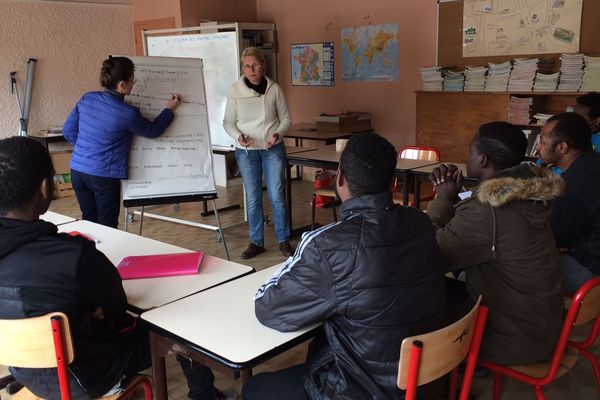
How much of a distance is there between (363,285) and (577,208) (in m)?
1.36

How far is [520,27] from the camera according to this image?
4.86m

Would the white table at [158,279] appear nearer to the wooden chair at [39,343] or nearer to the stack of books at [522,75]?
the wooden chair at [39,343]

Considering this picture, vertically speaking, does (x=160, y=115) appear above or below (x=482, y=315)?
above

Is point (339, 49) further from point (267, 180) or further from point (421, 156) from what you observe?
point (267, 180)

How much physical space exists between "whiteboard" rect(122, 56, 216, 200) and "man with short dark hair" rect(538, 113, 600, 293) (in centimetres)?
235

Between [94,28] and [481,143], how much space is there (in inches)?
269

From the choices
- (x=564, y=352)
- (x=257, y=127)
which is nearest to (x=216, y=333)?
(x=564, y=352)

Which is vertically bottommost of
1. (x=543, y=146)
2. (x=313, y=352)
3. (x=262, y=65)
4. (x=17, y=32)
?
(x=313, y=352)

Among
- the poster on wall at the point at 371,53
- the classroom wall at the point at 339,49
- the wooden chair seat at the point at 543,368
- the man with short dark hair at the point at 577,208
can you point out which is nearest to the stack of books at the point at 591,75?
the classroom wall at the point at 339,49

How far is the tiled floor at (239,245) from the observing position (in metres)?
2.38

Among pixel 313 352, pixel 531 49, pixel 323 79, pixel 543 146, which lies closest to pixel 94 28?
pixel 323 79

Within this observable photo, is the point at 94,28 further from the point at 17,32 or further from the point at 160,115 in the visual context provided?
the point at 160,115

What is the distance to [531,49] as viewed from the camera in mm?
4840

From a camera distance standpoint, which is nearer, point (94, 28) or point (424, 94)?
point (424, 94)
